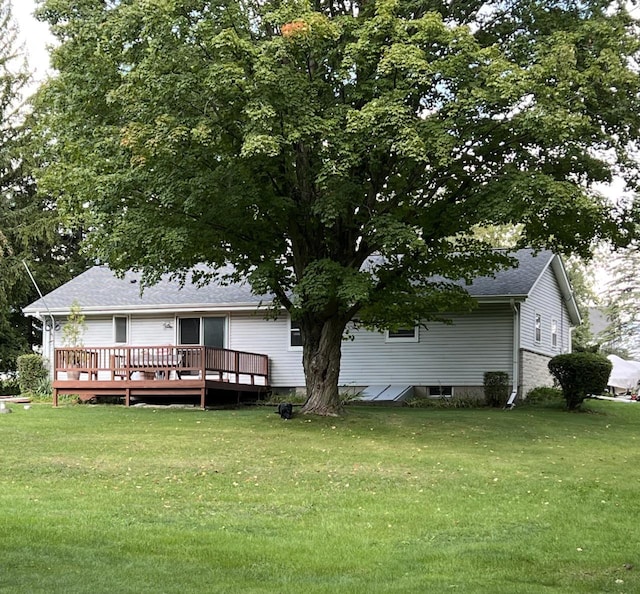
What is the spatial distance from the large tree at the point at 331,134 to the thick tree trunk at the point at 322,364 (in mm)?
35

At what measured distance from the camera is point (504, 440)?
14.9m

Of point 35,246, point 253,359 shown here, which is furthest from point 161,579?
point 35,246

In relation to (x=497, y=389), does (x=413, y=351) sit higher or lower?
higher

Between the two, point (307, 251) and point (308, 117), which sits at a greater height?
point (308, 117)

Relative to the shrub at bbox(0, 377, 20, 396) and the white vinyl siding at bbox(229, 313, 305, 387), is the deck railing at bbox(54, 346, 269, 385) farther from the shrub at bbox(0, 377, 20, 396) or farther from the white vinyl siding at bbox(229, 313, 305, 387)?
the shrub at bbox(0, 377, 20, 396)

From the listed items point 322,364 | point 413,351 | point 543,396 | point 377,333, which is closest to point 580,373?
point 543,396

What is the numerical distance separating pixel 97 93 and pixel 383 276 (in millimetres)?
6728

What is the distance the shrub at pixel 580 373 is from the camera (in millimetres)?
20625

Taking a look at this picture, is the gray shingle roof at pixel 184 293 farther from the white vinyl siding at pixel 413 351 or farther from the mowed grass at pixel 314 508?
the mowed grass at pixel 314 508

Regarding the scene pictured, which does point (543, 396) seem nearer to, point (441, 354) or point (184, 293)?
point (441, 354)

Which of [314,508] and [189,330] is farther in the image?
[189,330]

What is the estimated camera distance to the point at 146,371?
2167cm

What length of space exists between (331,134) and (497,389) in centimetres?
1119

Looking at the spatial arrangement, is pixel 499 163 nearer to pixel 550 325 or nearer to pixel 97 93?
pixel 97 93
